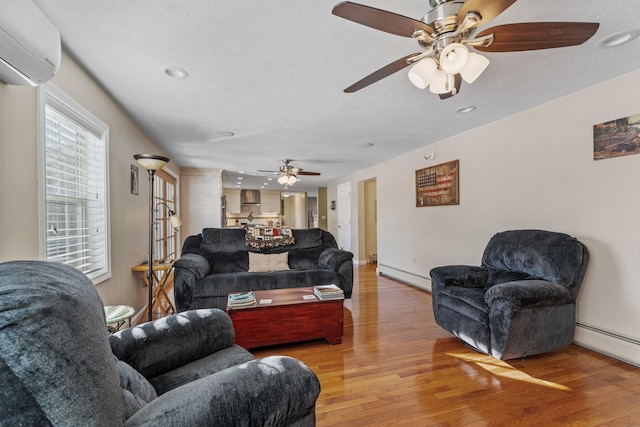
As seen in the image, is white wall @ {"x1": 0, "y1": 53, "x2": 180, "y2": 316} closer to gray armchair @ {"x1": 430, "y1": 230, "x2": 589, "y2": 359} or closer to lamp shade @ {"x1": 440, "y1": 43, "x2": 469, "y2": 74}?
lamp shade @ {"x1": 440, "y1": 43, "x2": 469, "y2": 74}

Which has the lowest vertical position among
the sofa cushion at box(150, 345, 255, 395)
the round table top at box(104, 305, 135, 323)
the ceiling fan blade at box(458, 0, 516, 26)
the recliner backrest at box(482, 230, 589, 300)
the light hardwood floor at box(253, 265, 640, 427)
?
the light hardwood floor at box(253, 265, 640, 427)

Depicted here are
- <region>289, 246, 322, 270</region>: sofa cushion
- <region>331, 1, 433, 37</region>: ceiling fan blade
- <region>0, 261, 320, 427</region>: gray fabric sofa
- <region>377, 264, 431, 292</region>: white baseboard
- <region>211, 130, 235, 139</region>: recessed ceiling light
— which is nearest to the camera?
<region>0, 261, 320, 427</region>: gray fabric sofa

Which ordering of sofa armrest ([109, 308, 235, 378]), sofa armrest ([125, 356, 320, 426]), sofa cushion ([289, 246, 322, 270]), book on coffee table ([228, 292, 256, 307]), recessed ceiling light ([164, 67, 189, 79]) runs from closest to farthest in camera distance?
sofa armrest ([125, 356, 320, 426]), sofa armrest ([109, 308, 235, 378]), recessed ceiling light ([164, 67, 189, 79]), book on coffee table ([228, 292, 256, 307]), sofa cushion ([289, 246, 322, 270])

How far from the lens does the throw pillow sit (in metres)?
3.54

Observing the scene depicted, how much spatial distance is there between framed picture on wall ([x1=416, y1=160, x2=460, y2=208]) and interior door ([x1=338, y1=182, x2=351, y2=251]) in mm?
2831

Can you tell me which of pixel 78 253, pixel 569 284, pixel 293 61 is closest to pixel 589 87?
pixel 569 284

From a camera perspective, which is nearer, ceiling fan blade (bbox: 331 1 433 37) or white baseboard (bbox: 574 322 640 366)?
ceiling fan blade (bbox: 331 1 433 37)

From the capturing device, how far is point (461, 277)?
2719 millimetres

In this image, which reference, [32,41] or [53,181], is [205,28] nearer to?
[32,41]

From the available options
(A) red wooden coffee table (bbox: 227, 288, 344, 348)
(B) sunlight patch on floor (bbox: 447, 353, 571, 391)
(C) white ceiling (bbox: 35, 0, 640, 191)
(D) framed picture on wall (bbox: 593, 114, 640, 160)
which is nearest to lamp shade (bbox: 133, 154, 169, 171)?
(C) white ceiling (bbox: 35, 0, 640, 191)

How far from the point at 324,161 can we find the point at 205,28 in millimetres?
3993

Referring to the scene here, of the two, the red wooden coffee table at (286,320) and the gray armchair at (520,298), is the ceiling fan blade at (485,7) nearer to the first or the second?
the gray armchair at (520,298)

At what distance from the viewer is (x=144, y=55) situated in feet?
6.26

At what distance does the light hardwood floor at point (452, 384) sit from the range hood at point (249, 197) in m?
8.82
